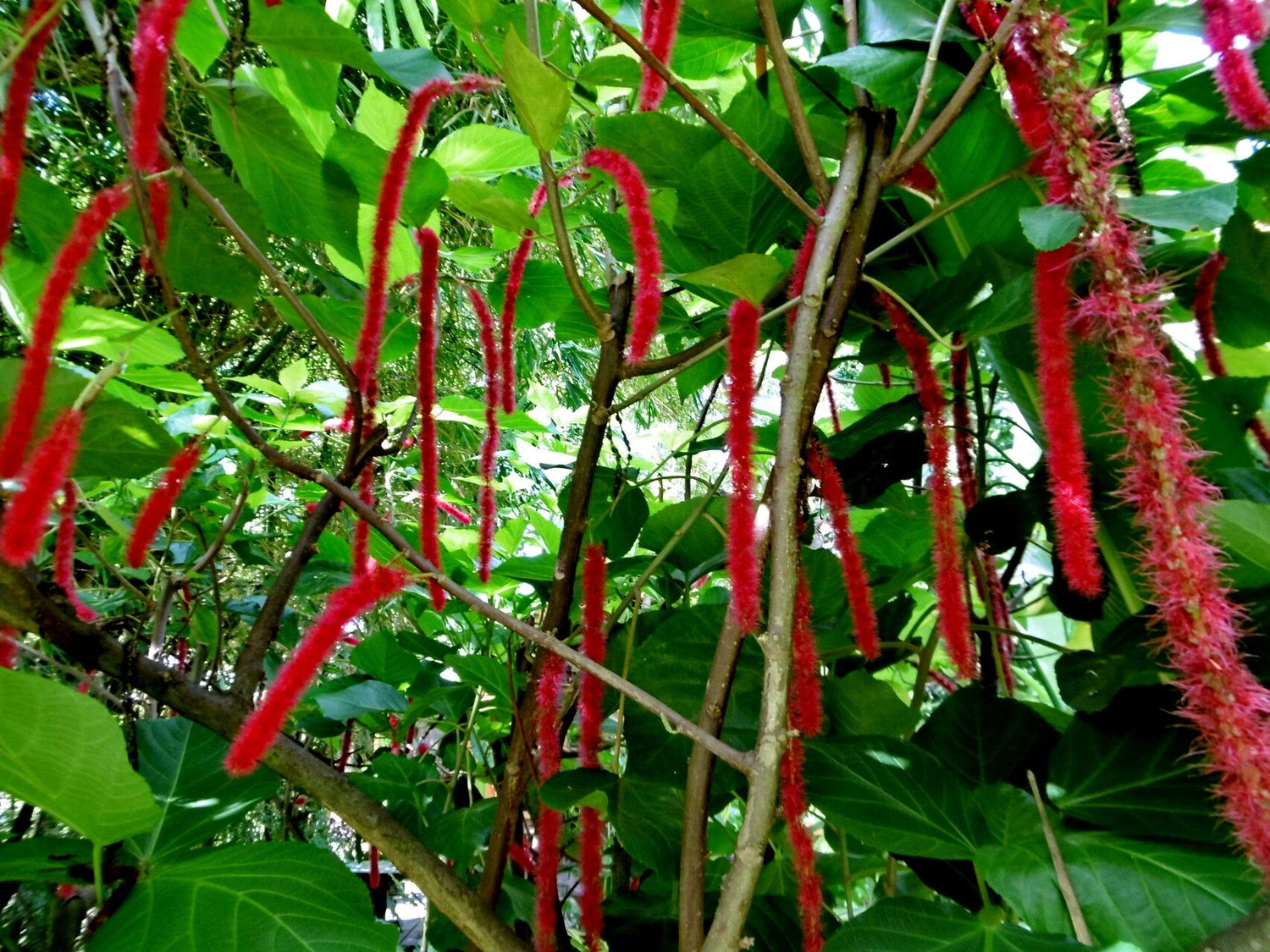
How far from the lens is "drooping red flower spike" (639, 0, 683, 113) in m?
0.37

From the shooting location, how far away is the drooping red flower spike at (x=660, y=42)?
14.4 inches

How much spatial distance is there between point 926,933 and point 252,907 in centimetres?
26

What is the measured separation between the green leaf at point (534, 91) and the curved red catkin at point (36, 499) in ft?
0.69

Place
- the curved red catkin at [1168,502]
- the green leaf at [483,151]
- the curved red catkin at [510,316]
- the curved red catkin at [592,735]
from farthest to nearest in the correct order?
the green leaf at [483,151] → the curved red catkin at [510,316] → the curved red catkin at [592,735] → the curved red catkin at [1168,502]

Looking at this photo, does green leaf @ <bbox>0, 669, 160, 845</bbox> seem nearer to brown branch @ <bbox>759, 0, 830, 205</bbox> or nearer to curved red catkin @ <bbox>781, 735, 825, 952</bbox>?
curved red catkin @ <bbox>781, 735, 825, 952</bbox>

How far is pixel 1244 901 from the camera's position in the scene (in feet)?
1.02

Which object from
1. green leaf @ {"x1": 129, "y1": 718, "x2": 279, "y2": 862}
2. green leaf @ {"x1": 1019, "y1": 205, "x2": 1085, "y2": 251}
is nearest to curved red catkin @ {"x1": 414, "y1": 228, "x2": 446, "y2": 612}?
green leaf @ {"x1": 129, "y1": 718, "x2": 279, "y2": 862}

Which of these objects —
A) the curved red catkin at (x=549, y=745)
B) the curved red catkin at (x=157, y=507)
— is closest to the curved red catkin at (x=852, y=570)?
the curved red catkin at (x=549, y=745)

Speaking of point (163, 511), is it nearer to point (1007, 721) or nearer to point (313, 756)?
point (313, 756)

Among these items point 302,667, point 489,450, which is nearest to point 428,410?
point 489,450

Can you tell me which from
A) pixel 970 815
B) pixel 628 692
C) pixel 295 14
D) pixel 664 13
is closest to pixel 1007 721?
pixel 970 815

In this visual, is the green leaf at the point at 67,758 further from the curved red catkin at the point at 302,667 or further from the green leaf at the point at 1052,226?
the green leaf at the point at 1052,226

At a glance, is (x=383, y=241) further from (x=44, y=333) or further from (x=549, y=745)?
(x=549, y=745)

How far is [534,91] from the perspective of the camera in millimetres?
356
